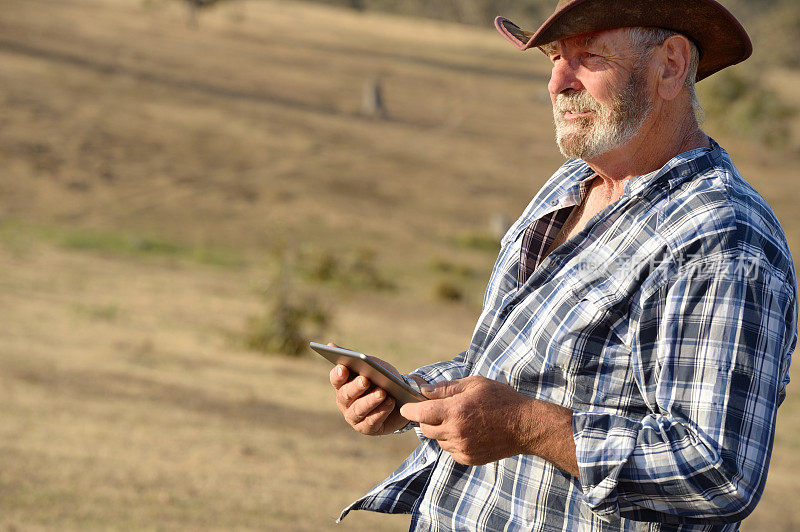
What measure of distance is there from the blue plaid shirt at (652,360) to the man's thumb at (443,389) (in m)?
0.20

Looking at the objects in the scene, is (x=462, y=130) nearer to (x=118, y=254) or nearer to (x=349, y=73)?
(x=349, y=73)

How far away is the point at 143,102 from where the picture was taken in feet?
67.5

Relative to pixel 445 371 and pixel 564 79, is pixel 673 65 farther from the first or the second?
pixel 445 371

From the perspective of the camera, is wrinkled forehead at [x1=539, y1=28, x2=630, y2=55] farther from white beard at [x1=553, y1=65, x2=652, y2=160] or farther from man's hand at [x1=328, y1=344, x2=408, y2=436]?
man's hand at [x1=328, y1=344, x2=408, y2=436]

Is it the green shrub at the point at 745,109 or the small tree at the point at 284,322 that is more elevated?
the green shrub at the point at 745,109

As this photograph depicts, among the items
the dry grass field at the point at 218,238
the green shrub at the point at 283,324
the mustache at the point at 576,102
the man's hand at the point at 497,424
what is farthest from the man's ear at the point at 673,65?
the green shrub at the point at 283,324

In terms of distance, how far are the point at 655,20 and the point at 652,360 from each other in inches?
28.2

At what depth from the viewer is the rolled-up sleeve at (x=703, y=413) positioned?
159 cm

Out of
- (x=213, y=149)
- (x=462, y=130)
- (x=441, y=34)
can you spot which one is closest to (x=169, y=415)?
(x=213, y=149)

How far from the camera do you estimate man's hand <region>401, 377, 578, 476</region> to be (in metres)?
1.71

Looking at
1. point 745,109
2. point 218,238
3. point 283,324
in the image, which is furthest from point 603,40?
point 745,109

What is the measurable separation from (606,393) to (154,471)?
400 cm

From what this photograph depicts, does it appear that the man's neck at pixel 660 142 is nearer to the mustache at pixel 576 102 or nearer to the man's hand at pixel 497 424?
the mustache at pixel 576 102

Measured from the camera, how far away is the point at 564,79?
6.87ft
